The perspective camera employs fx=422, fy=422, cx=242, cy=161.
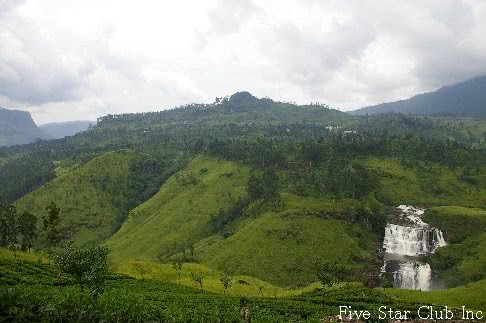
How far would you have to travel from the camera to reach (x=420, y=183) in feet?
655

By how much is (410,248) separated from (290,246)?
144 feet

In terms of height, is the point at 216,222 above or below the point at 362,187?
below

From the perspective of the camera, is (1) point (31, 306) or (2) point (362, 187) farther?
(2) point (362, 187)

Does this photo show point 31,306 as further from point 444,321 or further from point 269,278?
point 269,278

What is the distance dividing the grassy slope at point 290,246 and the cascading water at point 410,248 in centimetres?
691

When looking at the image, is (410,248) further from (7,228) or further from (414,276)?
(7,228)

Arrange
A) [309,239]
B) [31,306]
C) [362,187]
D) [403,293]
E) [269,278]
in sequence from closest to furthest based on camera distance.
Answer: [31,306] → [403,293] → [269,278] → [309,239] → [362,187]

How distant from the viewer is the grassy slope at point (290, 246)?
131250 millimetres

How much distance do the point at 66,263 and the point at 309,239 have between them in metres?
96.8

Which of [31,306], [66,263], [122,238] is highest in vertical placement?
[31,306]

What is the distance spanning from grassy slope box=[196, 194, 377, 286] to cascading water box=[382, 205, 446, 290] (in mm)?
6908

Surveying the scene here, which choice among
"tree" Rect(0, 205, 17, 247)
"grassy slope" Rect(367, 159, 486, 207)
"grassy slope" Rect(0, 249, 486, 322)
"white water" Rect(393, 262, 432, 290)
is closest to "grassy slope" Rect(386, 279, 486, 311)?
"grassy slope" Rect(0, 249, 486, 322)

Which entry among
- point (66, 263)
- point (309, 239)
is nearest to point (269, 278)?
point (309, 239)

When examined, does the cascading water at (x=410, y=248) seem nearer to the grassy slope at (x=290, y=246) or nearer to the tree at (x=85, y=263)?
the grassy slope at (x=290, y=246)
